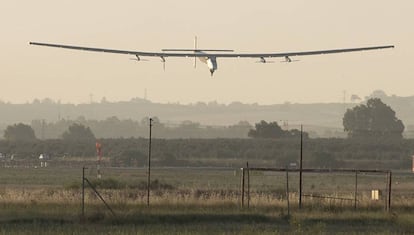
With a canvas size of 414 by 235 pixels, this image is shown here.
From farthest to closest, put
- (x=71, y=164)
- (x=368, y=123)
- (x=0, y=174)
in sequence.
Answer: (x=368, y=123)
(x=71, y=164)
(x=0, y=174)

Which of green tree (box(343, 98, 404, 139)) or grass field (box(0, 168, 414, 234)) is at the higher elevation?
green tree (box(343, 98, 404, 139))

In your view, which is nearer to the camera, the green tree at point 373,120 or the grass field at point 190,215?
the grass field at point 190,215

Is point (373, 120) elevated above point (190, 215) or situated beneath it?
elevated above

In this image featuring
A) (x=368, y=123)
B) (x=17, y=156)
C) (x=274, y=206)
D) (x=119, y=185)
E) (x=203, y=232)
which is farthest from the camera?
(x=368, y=123)

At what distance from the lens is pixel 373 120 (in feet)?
598

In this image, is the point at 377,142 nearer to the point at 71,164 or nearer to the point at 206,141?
the point at 206,141

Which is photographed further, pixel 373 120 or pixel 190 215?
pixel 373 120

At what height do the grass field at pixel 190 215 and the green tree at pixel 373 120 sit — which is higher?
the green tree at pixel 373 120

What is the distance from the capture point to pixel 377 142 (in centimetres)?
13275

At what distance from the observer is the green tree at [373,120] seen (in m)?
175

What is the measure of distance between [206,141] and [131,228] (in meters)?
102

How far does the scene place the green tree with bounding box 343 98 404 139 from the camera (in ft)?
575

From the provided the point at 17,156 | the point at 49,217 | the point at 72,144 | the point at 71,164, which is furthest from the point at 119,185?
the point at 72,144

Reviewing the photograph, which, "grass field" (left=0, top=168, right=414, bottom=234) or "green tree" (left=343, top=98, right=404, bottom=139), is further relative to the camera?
"green tree" (left=343, top=98, right=404, bottom=139)
